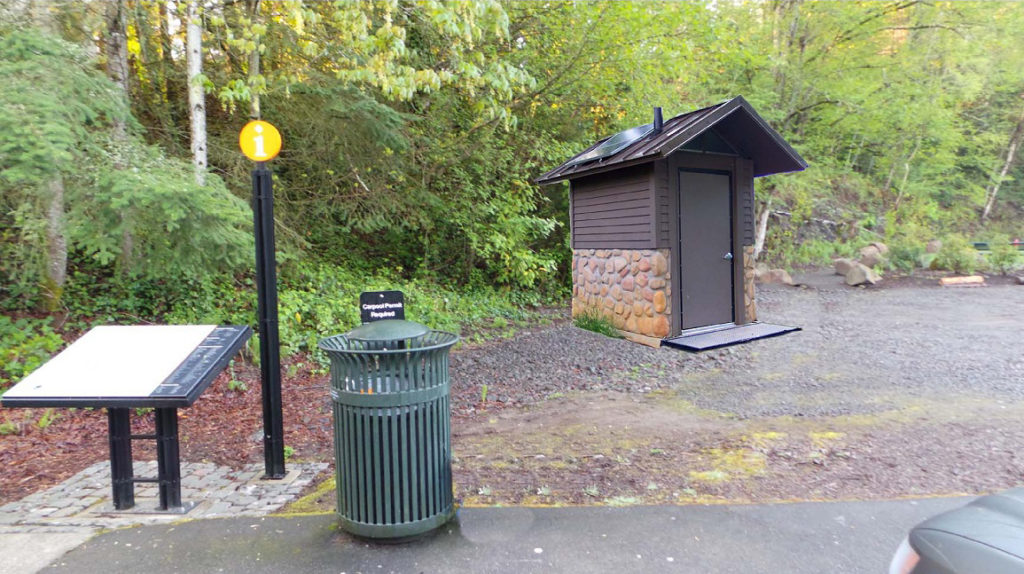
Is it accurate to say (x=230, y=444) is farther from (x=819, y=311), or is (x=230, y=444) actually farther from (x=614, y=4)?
(x=819, y=311)

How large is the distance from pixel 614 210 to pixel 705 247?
776mm

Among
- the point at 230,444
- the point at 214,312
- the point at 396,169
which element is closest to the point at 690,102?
the point at 396,169

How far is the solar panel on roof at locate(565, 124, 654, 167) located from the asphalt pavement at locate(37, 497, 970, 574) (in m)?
2.77

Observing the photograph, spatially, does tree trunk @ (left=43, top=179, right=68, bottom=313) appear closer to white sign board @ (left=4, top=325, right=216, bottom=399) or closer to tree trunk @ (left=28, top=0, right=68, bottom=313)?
tree trunk @ (left=28, top=0, right=68, bottom=313)

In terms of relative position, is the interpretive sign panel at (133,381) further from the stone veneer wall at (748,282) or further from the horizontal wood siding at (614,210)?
the stone veneer wall at (748,282)

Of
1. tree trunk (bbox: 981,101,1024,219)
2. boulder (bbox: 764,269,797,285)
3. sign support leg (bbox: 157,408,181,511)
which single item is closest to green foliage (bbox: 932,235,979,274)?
boulder (bbox: 764,269,797,285)

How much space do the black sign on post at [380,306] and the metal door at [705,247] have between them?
7.09ft

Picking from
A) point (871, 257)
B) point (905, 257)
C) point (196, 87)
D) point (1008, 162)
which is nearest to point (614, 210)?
point (196, 87)

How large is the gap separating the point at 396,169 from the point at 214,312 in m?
3.75

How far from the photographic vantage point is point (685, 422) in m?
5.52

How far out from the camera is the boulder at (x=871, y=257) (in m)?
17.2

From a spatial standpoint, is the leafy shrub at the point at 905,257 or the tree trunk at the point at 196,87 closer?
the tree trunk at the point at 196,87

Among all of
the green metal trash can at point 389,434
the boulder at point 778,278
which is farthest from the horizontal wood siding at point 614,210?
the boulder at point 778,278

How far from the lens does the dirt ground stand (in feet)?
13.5
